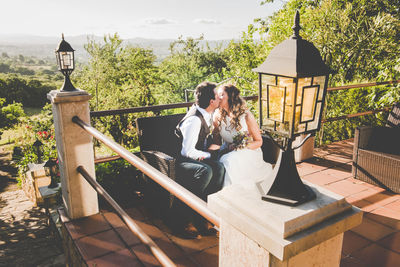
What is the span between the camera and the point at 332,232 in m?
0.79

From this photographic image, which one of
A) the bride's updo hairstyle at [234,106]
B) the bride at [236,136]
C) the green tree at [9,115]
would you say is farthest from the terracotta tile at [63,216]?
the green tree at [9,115]

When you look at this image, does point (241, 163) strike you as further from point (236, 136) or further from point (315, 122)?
point (315, 122)

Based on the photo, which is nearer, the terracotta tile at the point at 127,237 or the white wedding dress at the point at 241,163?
the terracotta tile at the point at 127,237

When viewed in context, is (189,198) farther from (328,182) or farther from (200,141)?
(328,182)

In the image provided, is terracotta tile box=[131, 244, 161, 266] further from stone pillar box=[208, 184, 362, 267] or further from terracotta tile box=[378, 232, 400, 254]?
terracotta tile box=[378, 232, 400, 254]

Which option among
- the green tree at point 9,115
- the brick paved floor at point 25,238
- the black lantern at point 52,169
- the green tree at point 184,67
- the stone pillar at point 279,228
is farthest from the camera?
the green tree at point 184,67

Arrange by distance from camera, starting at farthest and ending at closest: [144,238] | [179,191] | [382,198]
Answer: [382,198] < [144,238] < [179,191]

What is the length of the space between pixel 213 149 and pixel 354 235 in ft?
4.06

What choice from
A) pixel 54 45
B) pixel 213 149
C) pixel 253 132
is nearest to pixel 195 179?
pixel 213 149

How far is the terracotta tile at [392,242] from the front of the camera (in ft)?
6.92

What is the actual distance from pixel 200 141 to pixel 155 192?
568 millimetres

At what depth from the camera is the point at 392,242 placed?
2.17 metres

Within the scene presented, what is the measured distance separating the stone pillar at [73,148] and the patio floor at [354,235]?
0.26 metres

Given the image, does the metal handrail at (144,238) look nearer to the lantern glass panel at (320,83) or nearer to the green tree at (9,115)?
the lantern glass panel at (320,83)
